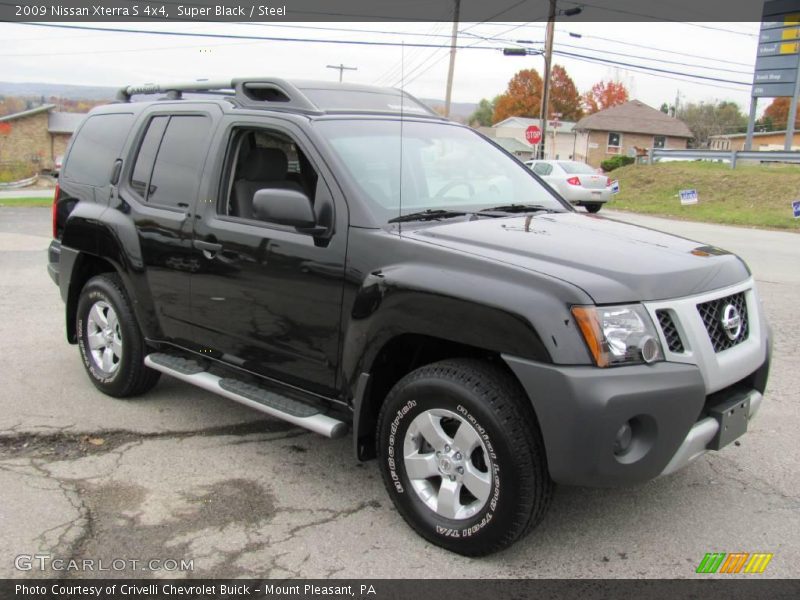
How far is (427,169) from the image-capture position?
13.8 ft

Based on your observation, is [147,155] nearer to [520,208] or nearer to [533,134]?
[520,208]

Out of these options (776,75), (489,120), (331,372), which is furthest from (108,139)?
(489,120)

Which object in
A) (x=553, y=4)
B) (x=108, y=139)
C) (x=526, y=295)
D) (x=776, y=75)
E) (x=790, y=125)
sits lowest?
(x=526, y=295)

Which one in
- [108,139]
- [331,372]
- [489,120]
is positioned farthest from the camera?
[489,120]

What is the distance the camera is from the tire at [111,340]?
4.86m

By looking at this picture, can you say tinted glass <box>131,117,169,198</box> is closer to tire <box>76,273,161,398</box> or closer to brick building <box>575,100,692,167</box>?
tire <box>76,273,161,398</box>

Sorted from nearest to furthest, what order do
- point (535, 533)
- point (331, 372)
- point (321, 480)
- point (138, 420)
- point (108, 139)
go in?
point (535, 533) < point (331, 372) < point (321, 480) < point (138, 420) < point (108, 139)

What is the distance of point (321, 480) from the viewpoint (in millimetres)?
3963

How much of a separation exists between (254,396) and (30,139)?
57471 mm

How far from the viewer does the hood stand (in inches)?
116

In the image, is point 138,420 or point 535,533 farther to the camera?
point 138,420

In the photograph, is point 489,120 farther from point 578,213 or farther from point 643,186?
point 578,213

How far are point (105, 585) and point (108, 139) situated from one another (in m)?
3.33

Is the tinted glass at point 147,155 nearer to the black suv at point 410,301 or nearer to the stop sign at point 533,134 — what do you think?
the black suv at point 410,301
